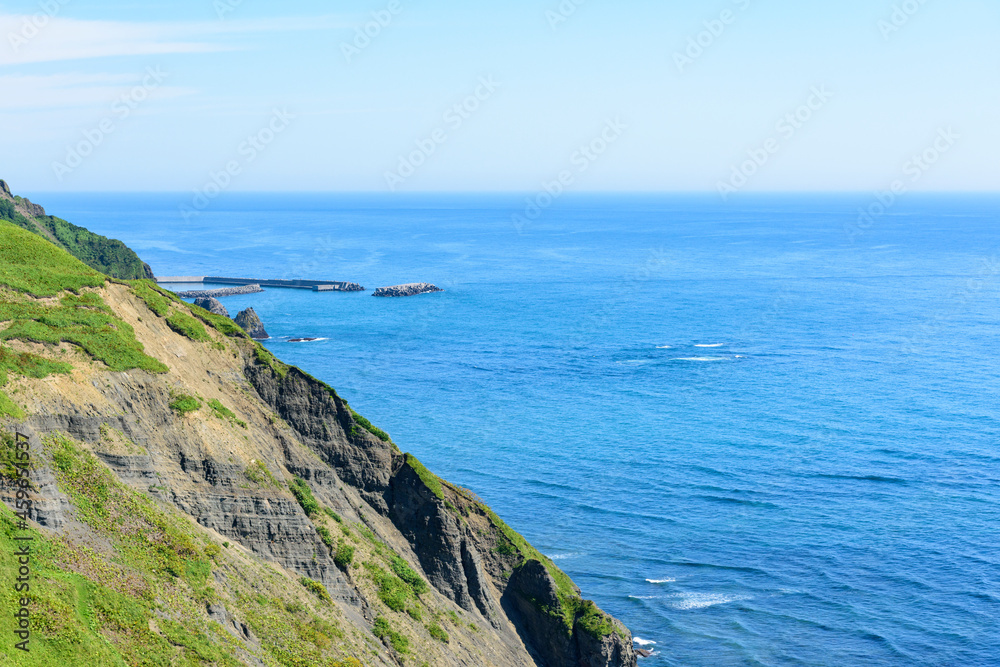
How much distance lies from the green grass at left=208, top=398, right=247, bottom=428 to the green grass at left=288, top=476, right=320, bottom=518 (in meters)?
3.65

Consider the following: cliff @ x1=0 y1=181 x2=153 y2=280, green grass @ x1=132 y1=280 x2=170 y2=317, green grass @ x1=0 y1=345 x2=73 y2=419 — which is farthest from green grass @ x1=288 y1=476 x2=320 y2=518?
cliff @ x1=0 y1=181 x2=153 y2=280

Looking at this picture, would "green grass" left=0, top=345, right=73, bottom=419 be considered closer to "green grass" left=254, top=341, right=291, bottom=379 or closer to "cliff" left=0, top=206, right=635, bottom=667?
"cliff" left=0, top=206, right=635, bottom=667

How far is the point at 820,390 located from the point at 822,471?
104 feet

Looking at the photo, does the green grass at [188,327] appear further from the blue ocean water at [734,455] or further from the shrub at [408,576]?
the blue ocean water at [734,455]

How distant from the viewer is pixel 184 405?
37.2m

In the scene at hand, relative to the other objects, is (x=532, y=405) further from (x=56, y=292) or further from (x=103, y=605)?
(x=103, y=605)

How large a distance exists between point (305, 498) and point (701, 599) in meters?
36.2

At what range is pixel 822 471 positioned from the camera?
86.2 metres

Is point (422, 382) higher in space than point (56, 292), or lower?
higher

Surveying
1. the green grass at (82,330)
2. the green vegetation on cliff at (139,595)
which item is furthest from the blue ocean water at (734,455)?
the green grass at (82,330)

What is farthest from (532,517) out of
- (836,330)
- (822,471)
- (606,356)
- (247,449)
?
(836,330)

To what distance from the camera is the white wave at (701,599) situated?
→ 63156 millimetres

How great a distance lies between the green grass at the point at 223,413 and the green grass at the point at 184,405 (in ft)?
3.22

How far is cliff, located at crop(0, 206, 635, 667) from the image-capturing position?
2775 centimetres
